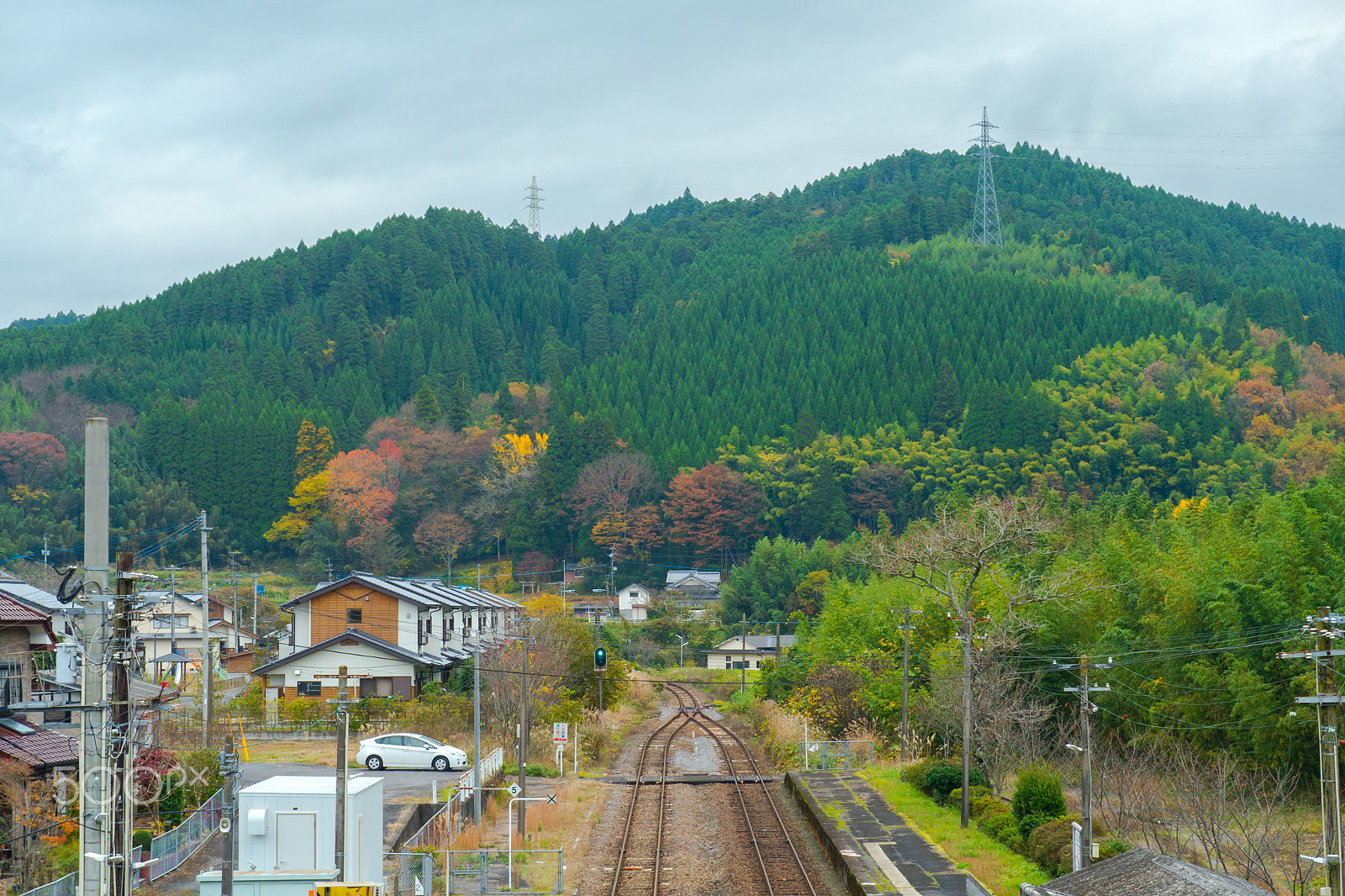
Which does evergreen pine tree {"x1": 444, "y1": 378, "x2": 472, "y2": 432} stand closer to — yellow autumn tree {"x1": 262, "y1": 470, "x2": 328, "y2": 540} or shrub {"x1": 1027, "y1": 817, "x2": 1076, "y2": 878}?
yellow autumn tree {"x1": 262, "y1": 470, "x2": 328, "y2": 540}

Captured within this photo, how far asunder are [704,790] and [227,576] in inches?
1959

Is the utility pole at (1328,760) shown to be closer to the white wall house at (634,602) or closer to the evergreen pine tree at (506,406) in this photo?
the white wall house at (634,602)

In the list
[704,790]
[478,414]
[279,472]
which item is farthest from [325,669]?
[478,414]

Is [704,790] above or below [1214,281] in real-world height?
below

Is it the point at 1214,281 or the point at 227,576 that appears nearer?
the point at 227,576

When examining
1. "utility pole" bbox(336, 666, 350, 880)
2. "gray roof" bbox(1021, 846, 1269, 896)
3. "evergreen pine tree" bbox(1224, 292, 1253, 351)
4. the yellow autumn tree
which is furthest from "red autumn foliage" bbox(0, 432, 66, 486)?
"evergreen pine tree" bbox(1224, 292, 1253, 351)

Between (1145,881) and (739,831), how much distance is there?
12.5 meters

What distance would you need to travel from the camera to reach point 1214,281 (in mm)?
130125

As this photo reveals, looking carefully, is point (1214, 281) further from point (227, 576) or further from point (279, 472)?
point (227, 576)

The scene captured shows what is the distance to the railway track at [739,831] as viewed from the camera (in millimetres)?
19656

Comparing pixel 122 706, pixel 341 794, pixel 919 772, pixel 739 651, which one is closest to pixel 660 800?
pixel 919 772

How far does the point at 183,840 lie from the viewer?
1930 centimetres

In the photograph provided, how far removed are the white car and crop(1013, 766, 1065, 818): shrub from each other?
1443cm

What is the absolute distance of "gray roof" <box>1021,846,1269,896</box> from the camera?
1219cm
